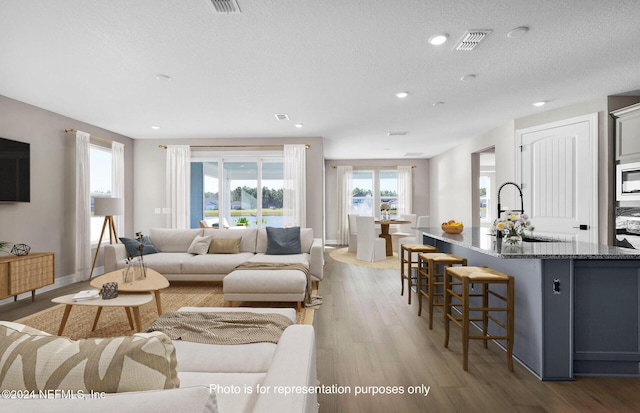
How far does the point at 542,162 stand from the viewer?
457 centimetres

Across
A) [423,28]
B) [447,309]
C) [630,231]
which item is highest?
[423,28]

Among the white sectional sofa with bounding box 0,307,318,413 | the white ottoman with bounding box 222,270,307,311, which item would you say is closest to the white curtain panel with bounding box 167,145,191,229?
the white ottoman with bounding box 222,270,307,311

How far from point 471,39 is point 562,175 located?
9.88ft

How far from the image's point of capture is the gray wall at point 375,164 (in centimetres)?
912

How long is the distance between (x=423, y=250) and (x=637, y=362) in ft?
6.34

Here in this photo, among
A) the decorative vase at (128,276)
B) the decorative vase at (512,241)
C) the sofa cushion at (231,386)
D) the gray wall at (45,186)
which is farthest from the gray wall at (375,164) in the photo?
the sofa cushion at (231,386)

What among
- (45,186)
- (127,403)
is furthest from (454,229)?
(45,186)

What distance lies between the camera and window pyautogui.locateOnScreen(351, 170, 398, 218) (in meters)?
9.12

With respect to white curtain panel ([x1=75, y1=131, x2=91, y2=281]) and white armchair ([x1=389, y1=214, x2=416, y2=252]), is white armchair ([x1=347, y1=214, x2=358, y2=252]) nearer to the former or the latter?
white armchair ([x1=389, y1=214, x2=416, y2=252])

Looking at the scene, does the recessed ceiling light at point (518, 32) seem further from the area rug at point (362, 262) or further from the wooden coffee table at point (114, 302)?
the area rug at point (362, 262)

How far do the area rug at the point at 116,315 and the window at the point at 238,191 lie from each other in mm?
2284

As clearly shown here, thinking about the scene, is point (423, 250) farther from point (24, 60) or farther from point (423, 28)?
point (24, 60)

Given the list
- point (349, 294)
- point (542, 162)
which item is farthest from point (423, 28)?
point (542, 162)

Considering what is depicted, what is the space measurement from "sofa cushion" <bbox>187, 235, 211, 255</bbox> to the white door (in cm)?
503
